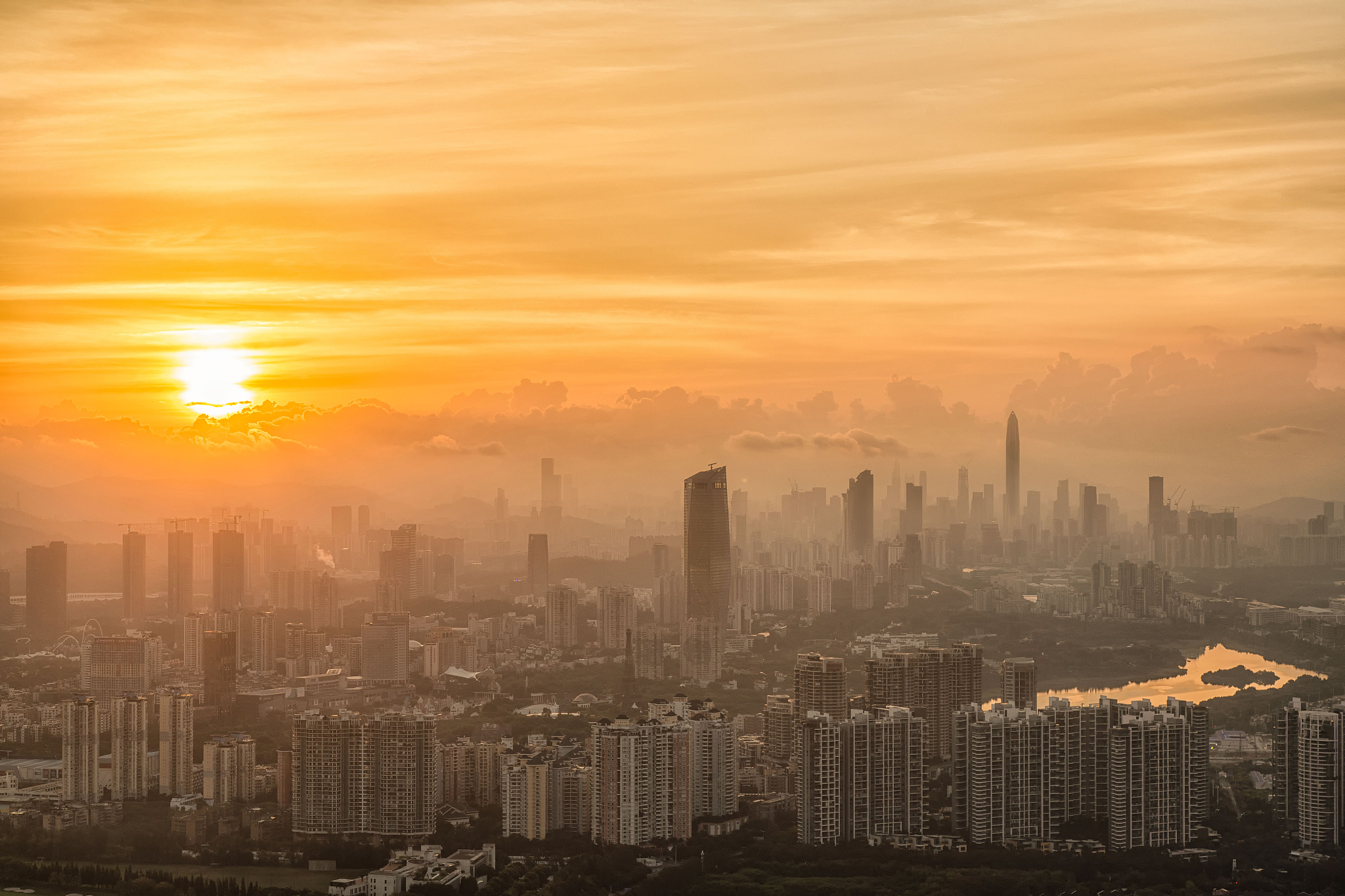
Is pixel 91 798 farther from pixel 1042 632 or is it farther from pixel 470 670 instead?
pixel 1042 632

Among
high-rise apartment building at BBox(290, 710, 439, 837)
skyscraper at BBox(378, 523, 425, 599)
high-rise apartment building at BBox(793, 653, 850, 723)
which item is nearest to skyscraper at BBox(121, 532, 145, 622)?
skyscraper at BBox(378, 523, 425, 599)

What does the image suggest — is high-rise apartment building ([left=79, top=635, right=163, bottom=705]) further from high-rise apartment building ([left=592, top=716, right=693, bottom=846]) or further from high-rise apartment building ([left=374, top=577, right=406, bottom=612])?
high-rise apartment building ([left=592, top=716, right=693, bottom=846])

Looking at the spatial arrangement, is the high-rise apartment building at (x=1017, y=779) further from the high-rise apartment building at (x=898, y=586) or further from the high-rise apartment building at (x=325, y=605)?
the high-rise apartment building at (x=898, y=586)

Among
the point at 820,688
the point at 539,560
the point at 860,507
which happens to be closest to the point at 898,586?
the point at 860,507

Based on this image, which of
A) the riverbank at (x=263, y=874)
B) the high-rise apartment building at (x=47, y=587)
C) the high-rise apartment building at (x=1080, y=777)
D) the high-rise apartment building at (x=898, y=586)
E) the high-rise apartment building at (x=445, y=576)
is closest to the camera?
the riverbank at (x=263, y=874)

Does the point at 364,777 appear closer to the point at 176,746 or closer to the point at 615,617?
the point at 176,746

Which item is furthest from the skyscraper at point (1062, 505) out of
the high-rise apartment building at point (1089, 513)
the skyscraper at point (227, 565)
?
the skyscraper at point (227, 565)
